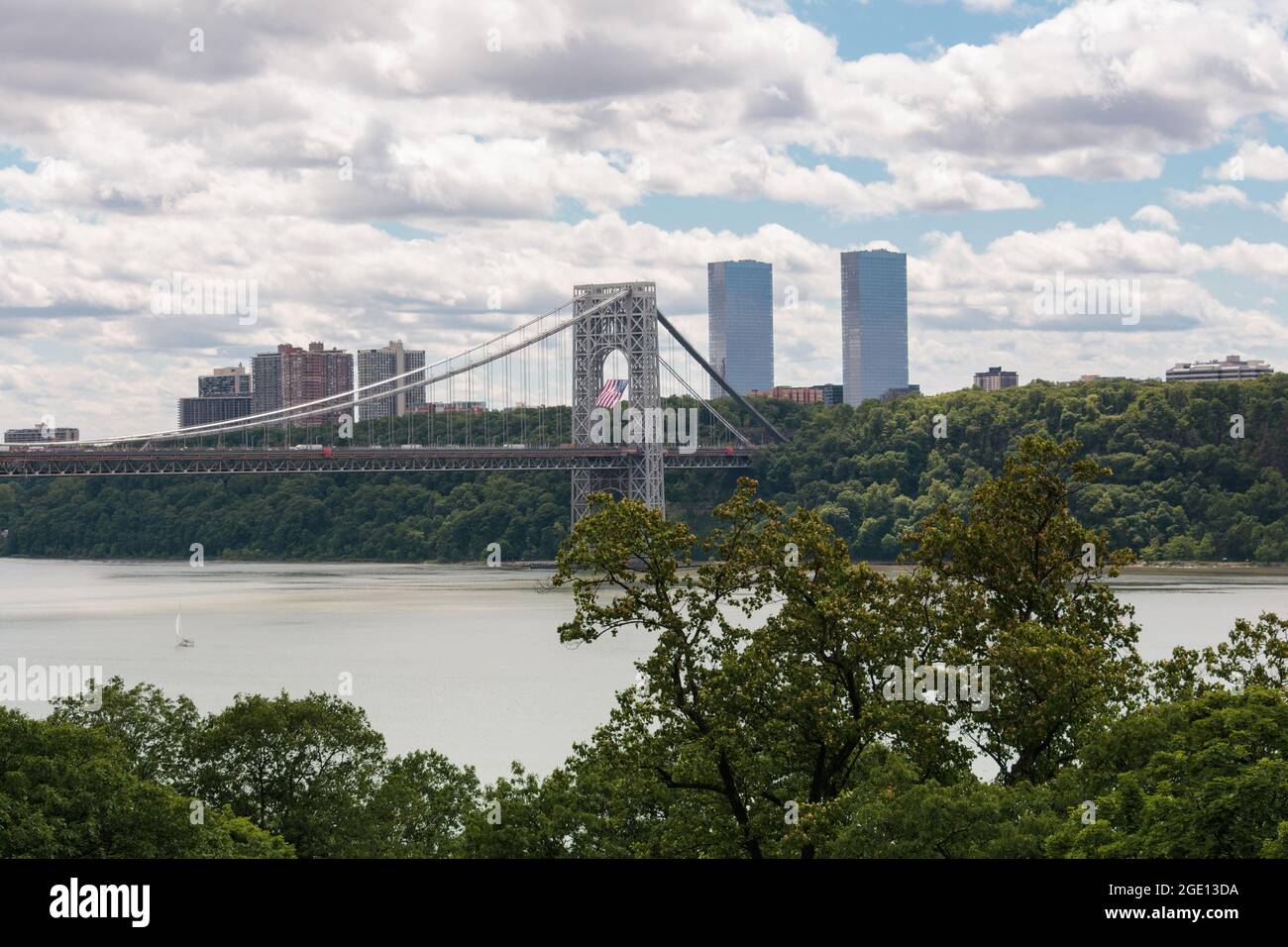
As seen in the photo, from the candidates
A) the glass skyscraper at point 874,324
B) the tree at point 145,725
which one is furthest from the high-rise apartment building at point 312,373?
the tree at point 145,725

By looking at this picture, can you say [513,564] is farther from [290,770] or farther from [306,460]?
[290,770]

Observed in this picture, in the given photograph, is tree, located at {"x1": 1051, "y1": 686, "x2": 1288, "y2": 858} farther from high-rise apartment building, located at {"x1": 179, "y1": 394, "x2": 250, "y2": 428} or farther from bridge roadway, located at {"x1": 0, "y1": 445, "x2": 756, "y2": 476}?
high-rise apartment building, located at {"x1": 179, "y1": 394, "x2": 250, "y2": 428}

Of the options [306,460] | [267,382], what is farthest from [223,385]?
[306,460]

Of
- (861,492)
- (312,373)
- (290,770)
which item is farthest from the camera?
(312,373)

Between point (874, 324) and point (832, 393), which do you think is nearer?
point (832, 393)
